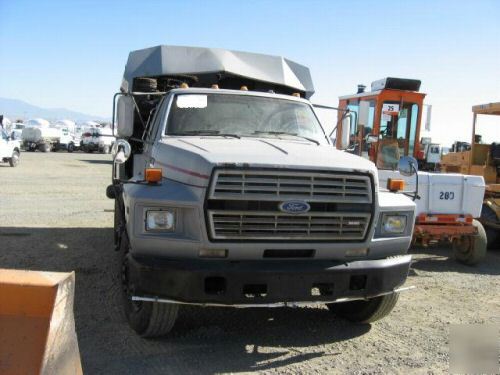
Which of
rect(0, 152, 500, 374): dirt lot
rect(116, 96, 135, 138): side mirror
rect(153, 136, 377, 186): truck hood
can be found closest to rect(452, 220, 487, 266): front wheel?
rect(0, 152, 500, 374): dirt lot

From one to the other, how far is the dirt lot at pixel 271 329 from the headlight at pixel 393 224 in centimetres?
104

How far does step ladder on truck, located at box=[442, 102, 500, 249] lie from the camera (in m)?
9.48

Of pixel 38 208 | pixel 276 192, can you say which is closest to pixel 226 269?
pixel 276 192

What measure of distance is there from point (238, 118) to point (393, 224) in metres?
1.97

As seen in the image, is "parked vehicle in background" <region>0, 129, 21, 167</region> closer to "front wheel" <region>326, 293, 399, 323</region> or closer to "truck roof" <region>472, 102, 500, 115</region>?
"truck roof" <region>472, 102, 500, 115</region>

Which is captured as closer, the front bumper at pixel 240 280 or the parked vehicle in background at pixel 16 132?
the front bumper at pixel 240 280

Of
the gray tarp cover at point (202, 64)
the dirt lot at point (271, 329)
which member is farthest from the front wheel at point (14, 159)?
the gray tarp cover at point (202, 64)

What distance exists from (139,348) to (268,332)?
1227mm

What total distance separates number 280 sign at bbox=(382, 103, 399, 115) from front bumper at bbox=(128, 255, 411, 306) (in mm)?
9015

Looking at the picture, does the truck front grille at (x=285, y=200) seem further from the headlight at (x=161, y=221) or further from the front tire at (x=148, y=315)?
the front tire at (x=148, y=315)

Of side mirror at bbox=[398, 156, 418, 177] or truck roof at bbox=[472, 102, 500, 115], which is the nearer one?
side mirror at bbox=[398, 156, 418, 177]

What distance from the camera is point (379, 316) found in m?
5.16

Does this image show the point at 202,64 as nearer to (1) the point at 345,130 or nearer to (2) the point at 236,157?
(1) the point at 345,130

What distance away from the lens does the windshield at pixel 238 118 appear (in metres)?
5.47
